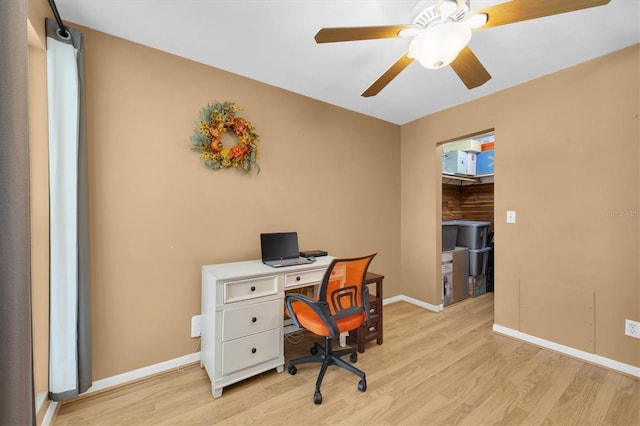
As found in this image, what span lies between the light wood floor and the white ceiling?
246 centimetres

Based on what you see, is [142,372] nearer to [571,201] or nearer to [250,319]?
[250,319]

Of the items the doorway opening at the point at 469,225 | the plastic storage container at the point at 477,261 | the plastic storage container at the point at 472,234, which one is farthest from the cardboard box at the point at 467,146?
the plastic storage container at the point at 477,261

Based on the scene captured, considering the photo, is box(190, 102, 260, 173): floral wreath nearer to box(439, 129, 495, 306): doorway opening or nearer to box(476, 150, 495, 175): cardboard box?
box(439, 129, 495, 306): doorway opening

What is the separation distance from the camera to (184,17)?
5.76ft

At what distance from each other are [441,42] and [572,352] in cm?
272

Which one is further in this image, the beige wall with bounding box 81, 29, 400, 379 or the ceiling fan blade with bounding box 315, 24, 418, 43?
the beige wall with bounding box 81, 29, 400, 379

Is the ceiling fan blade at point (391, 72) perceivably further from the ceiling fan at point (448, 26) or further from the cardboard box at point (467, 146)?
the cardboard box at point (467, 146)

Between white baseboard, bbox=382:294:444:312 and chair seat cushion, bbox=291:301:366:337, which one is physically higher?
chair seat cushion, bbox=291:301:366:337

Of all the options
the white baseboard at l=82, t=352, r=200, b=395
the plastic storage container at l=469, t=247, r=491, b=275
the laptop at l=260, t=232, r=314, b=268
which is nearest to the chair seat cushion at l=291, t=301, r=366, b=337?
the laptop at l=260, t=232, r=314, b=268

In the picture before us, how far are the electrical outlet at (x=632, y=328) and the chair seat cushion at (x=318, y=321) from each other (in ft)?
6.53

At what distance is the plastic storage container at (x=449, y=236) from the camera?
11.8 ft

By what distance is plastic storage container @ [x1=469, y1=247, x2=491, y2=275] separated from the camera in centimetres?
382

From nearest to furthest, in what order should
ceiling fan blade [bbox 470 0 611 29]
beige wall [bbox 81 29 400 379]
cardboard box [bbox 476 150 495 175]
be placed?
ceiling fan blade [bbox 470 0 611 29] < beige wall [bbox 81 29 400 379] < cardboard box [bbox 476 150 495 175]

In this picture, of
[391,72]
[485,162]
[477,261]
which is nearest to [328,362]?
[391,72]
